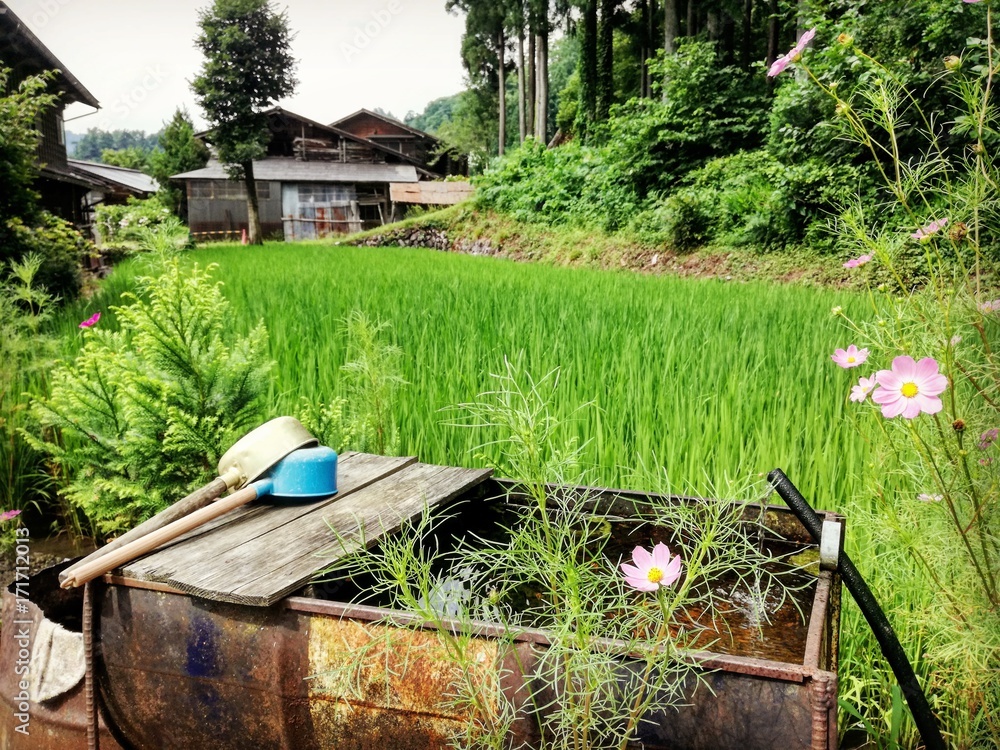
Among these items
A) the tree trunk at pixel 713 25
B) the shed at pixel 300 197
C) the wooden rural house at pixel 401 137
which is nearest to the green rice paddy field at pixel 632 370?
the tree trunk at pixel 713 25

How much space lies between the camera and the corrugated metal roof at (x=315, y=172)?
31078 mm

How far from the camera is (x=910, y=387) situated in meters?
1.07

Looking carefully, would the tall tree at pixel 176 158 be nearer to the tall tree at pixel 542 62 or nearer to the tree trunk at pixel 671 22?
the tall tree at pixel 542 62

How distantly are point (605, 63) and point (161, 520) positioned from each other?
2463 centimetres

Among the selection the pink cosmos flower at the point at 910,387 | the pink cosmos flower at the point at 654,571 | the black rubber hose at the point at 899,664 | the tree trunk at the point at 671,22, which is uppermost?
the tree trunk at the point at 671,22

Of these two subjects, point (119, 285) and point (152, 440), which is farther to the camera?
point (119, 285)

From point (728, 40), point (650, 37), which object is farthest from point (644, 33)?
point (728, 40)

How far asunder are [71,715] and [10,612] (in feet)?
0.77

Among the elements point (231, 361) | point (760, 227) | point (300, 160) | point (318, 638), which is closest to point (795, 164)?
point (760, 227)

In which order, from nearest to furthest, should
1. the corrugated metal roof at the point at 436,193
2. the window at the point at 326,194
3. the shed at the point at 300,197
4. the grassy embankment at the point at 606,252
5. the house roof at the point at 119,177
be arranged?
the grassy embankment at the point at 606,252
the corrugated metal roof at the point at 436,193
the house roof at the point at 119,177
the shed at the point at 300,197
the window at the point at 326,194

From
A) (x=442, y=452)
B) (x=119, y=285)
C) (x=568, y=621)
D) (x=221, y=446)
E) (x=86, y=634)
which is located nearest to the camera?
(x=568, y=621)

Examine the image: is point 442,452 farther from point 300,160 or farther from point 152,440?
point 300,160

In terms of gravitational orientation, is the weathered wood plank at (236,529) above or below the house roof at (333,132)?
below

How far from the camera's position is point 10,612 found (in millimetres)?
1490
